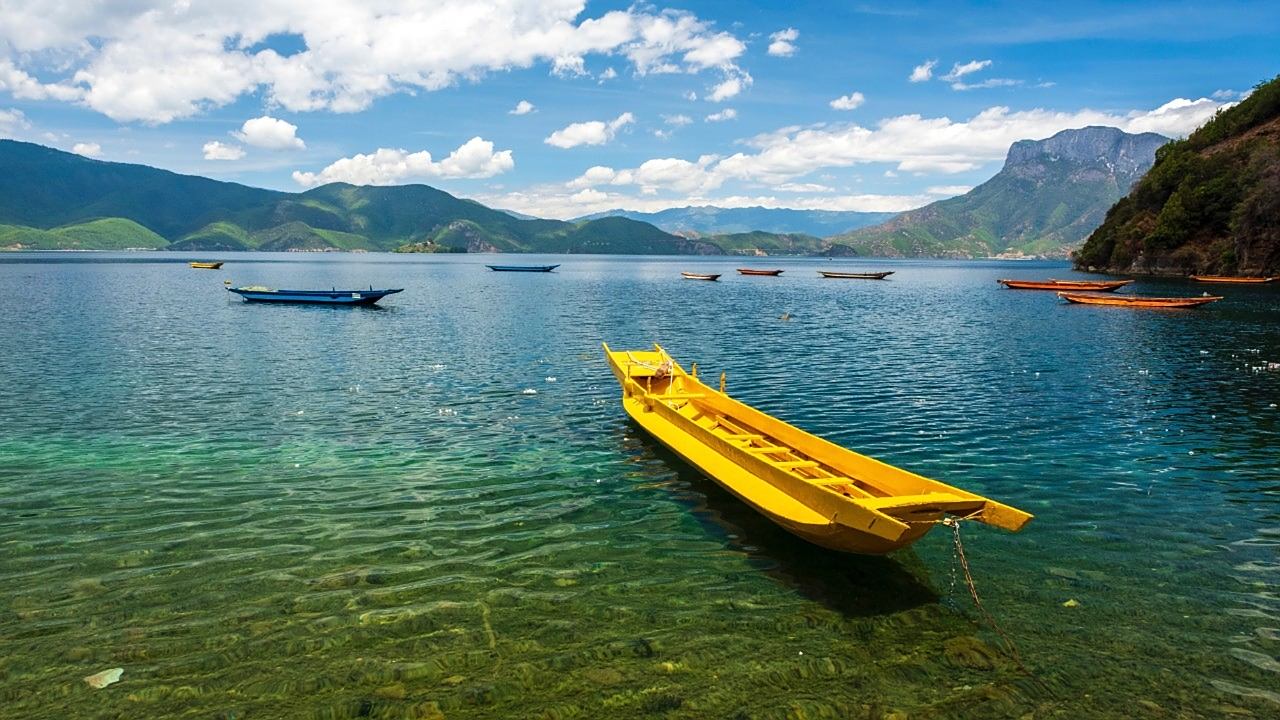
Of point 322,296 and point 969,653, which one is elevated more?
point 322,296

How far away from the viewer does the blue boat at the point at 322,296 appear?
251 ft

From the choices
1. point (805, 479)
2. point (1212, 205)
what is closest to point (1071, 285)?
point (1212, 205)

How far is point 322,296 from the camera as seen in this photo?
78.1 m

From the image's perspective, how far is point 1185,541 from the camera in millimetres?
15117

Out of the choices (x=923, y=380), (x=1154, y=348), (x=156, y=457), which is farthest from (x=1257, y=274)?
(x=156, y=457)

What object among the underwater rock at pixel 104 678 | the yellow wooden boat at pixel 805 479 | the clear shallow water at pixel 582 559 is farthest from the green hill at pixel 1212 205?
the underwater rock at pixel 104 678

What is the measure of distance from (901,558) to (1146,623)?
13.8ft

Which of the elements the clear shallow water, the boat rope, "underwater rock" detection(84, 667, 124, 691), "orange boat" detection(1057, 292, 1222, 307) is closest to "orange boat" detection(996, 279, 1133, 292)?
"orange boat" detection(1057, 292, 1222, 307)

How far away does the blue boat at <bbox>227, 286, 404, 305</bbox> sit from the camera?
251ft

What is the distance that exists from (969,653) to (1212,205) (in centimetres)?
16139

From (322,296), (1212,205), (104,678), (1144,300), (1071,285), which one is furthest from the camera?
(1212,205)

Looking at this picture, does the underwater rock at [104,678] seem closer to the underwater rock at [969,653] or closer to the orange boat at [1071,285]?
the underwater rock at [969,653]

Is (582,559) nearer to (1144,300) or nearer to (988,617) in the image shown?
(988,617)

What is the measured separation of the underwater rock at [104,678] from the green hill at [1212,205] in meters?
146
